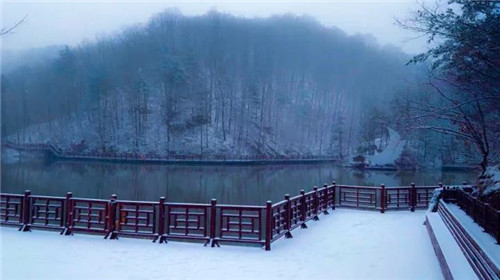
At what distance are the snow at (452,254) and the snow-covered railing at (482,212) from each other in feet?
1.95

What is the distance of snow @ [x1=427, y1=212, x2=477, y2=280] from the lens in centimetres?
574

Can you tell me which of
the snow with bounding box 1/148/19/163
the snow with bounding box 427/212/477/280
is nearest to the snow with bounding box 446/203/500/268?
the snow with bounding box 427/212/477/280

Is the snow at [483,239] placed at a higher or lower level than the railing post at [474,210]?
lower

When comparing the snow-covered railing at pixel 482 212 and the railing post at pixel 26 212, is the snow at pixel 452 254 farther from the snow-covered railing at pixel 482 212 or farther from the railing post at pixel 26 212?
the railing post at pixel 26 212

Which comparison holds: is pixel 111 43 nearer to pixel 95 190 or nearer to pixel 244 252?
pixel 95 190

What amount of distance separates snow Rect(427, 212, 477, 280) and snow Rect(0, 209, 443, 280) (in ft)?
1.61

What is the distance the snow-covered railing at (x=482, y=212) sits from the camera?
19.7ft

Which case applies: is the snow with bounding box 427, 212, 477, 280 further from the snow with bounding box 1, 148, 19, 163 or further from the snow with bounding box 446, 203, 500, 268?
the snow with bounding box 1, 148, 19, 163

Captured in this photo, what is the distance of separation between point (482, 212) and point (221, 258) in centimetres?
502

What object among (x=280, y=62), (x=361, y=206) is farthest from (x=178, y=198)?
(x=280, y=62)

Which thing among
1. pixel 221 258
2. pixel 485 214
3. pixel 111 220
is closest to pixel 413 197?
pixel 485 214

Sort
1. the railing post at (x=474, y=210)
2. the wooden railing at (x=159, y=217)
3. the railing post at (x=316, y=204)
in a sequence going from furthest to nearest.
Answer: the railing post at (x=316, y=204)
the wooden railing at (x=159, y=217)
the railing post at (x=474, y=210)

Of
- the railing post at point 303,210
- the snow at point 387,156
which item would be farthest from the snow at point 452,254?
the snow at point 387,156

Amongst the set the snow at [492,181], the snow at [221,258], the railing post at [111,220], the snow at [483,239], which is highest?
the snow at [492,181]
